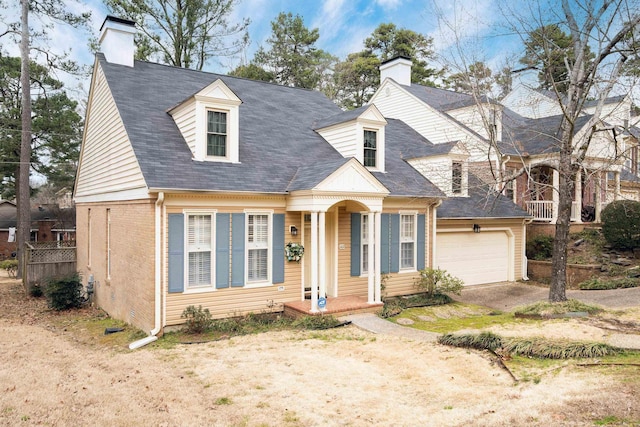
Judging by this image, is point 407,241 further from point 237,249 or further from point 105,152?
point 105,152

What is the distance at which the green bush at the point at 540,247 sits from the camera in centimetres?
1834

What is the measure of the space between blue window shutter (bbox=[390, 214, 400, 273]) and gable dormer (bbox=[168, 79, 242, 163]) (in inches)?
195

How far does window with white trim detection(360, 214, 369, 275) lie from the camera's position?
1306cm

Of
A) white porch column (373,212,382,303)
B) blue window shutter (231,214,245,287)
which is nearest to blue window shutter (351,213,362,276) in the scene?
white porch column (373,212,382,303)

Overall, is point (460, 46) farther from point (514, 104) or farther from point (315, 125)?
point (514, 104)

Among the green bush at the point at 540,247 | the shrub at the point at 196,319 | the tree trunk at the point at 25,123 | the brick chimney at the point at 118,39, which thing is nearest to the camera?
the shrub at the point at 196,319

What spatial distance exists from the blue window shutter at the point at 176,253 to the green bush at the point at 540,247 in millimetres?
14669

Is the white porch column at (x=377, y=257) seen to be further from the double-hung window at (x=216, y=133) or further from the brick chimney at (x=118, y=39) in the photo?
the brick chimney at (x=118, y=39)

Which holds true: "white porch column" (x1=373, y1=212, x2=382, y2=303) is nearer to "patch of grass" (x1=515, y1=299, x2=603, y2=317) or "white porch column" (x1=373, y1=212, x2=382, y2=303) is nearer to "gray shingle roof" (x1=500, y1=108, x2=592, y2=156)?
"patch of grass" (x1=515, y1=299, x2=603, y2=317)

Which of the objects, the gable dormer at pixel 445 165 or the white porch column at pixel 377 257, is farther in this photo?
the gable dormer at pixel 445 165

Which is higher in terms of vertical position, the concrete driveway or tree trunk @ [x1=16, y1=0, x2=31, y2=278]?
tree trunk @ [x1=16, y1=0, x2=31, y2=278]

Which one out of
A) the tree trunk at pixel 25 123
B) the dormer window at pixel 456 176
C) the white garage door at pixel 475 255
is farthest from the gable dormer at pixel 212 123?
the tree trunk at pixel 25 123

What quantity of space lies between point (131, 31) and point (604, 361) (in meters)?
15.2

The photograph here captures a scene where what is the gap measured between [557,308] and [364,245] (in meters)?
5.19
